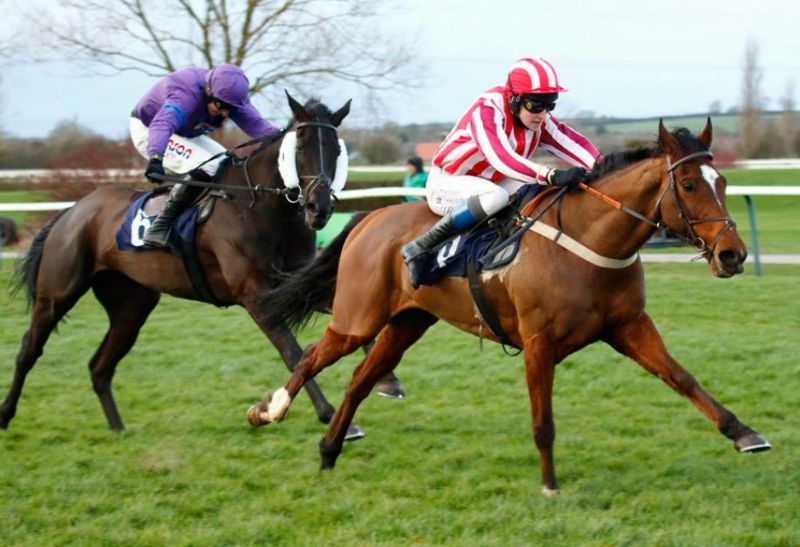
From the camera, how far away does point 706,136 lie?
14.6 ft

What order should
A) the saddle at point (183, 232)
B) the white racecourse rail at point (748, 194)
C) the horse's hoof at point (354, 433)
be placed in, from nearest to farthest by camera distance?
the horse's hoof at point (354, 433), the saddle at point (183, 232), the white racecourse rail at point (748, 194)

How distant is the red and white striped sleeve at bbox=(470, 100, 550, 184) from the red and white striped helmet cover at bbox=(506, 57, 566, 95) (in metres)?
0.15

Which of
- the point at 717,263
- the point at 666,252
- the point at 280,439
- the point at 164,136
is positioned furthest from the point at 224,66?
the point at 666,252

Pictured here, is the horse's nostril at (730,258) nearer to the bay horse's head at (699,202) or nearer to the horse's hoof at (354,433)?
the bay horse's head at (699,202)

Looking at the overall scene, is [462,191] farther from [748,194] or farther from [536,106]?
[748,194]

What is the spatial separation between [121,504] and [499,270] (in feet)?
6.23

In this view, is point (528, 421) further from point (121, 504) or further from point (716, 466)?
point (121, 504)

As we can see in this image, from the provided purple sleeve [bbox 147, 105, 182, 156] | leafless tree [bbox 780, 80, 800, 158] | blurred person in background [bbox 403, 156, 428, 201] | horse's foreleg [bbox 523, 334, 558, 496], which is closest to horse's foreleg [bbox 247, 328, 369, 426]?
horse's foreleg [bbox 523, 334, 558, 496]

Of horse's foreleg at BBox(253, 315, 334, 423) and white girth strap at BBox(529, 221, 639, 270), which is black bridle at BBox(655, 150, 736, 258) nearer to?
white girth strap at BBox(529, 221, 639, 270)

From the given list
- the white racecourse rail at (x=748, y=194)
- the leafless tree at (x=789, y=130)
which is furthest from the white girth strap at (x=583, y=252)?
the leafless tree at (x=789, y=130)

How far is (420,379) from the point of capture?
7.39 meters

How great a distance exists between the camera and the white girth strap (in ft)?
15.3

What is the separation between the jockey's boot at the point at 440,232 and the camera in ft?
16.5

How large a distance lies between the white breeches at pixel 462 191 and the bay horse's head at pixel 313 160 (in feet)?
2.32
